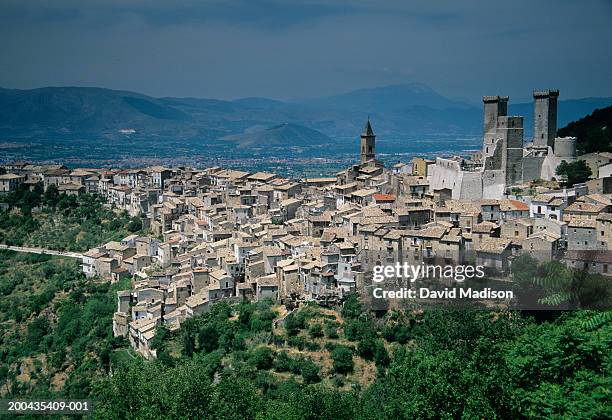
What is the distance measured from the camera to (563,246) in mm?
23328

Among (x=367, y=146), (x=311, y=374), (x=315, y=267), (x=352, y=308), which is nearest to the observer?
(x=311, y=374)

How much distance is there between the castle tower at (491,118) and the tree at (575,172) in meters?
2.93

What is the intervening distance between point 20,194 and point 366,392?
3729cm

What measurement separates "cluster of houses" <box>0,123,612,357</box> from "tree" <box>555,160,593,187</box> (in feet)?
3.03

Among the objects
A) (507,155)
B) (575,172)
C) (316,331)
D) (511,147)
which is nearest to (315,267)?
(316,331)

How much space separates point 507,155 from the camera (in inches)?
1164

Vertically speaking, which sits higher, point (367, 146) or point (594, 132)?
point (594, 132)

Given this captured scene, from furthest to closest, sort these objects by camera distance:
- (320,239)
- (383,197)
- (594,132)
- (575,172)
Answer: (594,132) < (383,197) < (575,172) < (320,239)

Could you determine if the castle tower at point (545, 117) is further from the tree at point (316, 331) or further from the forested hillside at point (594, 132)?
the tree at point (316, 331)

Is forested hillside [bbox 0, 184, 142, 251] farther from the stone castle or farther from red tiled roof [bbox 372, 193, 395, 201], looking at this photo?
the stone castle

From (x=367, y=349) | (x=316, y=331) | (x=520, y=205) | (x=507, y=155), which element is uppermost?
(x=507, y=155)

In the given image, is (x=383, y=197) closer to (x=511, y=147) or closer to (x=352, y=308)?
(x=511, y=147)

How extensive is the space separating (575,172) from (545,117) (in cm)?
320

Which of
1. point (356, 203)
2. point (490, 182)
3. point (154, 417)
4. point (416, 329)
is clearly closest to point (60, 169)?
point (356, 203)
